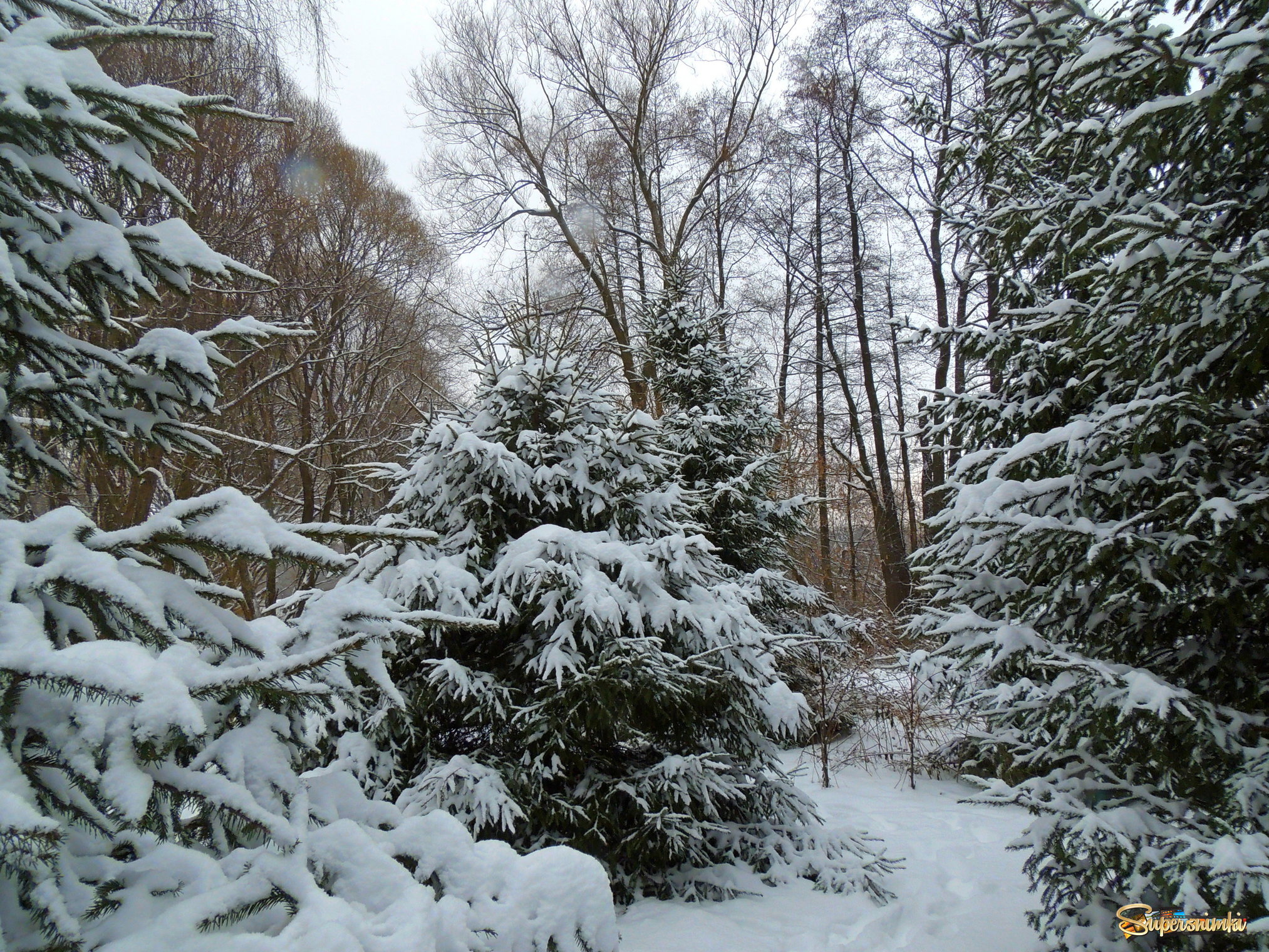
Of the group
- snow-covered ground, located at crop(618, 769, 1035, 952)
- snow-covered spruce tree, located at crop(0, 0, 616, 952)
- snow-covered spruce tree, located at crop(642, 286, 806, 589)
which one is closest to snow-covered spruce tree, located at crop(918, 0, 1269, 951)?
snow-covered ground, located at crop(618, 769, 1035, 952)

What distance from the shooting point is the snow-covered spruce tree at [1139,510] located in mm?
2754

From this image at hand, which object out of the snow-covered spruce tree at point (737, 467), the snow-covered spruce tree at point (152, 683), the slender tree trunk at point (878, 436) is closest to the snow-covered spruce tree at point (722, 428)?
the snow-covered spruce tree at point (737, 467)

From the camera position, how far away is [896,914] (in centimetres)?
416

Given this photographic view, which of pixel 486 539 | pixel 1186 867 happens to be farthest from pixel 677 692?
pixel 1186 867

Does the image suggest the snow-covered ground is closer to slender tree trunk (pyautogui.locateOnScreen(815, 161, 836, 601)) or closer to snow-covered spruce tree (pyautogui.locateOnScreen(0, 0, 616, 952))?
snow-covered spruce tree (pyautogui.locateOnScreen(0, 0, 616, 952))

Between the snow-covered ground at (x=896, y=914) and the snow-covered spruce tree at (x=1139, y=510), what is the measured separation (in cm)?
53

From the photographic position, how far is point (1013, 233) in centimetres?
399

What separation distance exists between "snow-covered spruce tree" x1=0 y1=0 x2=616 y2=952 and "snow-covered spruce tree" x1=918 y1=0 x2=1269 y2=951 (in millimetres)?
2440

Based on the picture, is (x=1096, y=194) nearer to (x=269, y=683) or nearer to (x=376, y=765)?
(x=269, y=683)

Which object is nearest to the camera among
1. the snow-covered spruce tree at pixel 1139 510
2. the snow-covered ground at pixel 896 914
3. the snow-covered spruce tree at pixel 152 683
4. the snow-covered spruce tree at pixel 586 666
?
the snow-covered spruce tree at pixel 152 683

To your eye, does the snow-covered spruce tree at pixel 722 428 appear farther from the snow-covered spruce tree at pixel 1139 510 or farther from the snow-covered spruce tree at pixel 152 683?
the snow-covered spruce tree at pixel 152 683

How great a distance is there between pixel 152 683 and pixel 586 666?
2961 mm

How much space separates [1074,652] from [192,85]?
9155 mm

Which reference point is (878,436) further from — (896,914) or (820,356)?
(896,914)
